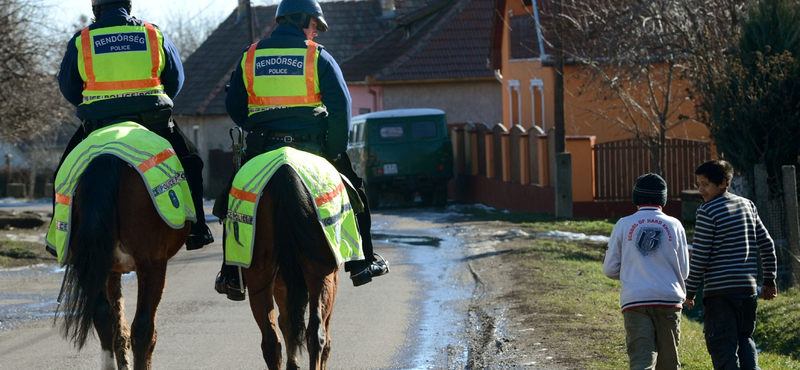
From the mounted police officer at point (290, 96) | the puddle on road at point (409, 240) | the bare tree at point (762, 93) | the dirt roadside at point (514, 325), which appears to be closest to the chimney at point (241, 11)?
the puddle on road at point (409, 240)

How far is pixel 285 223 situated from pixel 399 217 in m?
17.7

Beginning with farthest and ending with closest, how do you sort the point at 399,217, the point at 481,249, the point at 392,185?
the point at 392,185, the point at 399,217, the point at 481,249

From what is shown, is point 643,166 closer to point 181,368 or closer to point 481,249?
point 481,249

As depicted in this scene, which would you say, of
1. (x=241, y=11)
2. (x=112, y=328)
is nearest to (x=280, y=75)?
(x=112, y=328)

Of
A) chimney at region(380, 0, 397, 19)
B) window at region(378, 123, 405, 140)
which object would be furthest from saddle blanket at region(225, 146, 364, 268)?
chimney at region(380, 0, 397, 19)

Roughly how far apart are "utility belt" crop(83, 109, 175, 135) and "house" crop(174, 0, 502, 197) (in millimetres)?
24713

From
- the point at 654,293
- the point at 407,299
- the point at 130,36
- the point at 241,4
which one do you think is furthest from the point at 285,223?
the point at 241,4

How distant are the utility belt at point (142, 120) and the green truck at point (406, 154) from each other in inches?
772

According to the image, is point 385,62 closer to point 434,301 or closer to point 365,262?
point 434,301

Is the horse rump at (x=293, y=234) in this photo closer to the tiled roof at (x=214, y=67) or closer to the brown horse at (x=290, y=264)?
the brown horse at (x=290, y=264)

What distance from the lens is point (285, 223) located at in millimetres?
5637

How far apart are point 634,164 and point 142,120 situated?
16159mm

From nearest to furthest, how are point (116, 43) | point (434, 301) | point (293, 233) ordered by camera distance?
point (293, 233) < point (116, 43) < point (434, 301)

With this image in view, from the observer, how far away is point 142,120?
6.57 metres
